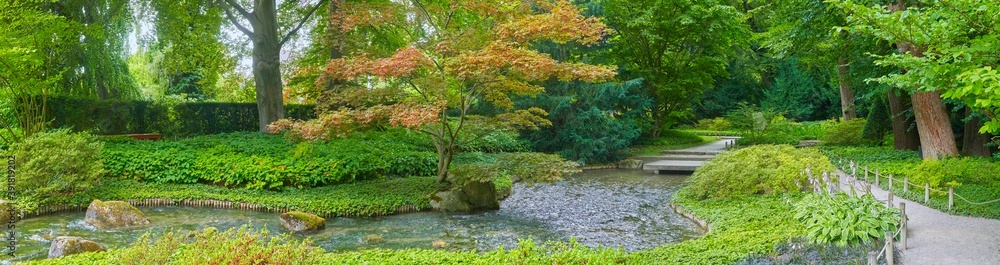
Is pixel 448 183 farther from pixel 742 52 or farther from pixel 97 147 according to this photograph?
pixel 742 52

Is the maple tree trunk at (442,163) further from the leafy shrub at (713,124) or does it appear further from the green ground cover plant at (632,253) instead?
the leafy shrub at (713,124)

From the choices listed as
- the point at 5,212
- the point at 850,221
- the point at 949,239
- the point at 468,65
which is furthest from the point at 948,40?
the point at 5,212

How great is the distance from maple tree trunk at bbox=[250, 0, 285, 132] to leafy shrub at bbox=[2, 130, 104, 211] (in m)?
4.81

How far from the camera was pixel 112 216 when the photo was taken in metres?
10.7

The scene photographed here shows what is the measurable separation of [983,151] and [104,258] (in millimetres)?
18266

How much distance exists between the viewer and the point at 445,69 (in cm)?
1195

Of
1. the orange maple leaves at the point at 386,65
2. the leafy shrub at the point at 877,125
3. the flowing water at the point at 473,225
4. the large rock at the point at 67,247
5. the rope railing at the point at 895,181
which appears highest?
the orange maple leaves at the point at 386,65

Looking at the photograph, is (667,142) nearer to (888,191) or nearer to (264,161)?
(888,191)

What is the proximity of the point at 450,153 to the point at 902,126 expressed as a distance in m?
13.4

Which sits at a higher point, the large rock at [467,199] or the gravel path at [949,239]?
the large rock at [467,199]

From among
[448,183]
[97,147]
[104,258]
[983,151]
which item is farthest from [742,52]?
[104,258]

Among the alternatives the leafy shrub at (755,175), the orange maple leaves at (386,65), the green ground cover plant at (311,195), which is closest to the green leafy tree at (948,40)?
the leafy shrub at (755,175)

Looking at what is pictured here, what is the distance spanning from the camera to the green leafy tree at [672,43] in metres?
24.6

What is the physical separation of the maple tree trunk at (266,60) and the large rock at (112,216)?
6.82 meters
